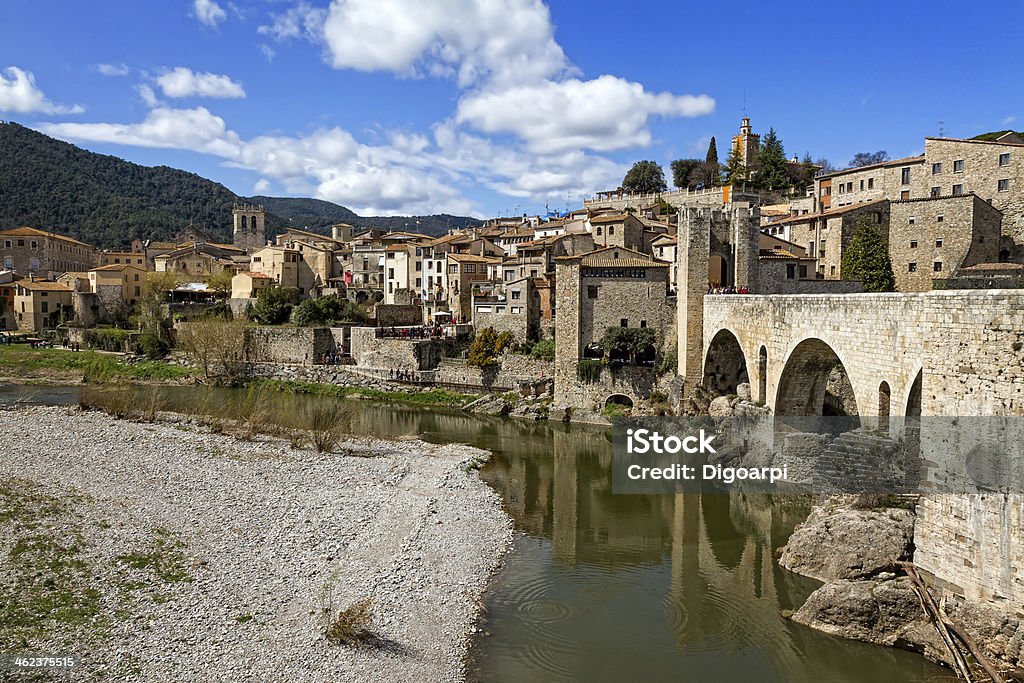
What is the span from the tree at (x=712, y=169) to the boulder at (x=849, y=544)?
151ft

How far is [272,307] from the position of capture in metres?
43.0

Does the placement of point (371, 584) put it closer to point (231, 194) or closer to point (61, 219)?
point (61, 219)

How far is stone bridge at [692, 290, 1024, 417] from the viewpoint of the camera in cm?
988

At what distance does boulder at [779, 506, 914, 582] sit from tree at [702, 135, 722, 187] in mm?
46045

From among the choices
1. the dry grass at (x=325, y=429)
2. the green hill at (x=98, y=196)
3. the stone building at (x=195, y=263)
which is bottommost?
the dry grass at (x=325, y=429)

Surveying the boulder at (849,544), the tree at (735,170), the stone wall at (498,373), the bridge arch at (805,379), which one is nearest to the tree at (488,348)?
the stone wall at (498,373)

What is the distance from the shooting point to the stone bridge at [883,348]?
988 cm

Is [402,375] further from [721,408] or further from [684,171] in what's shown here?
[684,171]

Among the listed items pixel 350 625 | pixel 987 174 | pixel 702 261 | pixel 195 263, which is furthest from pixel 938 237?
pixel 195 263

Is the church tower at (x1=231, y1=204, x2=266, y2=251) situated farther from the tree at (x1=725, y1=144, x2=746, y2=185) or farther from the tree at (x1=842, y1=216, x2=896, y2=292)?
the tree at (x1=842, y1=216, x2=896, y2=292)

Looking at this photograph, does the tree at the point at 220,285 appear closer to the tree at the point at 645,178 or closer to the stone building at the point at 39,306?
the stone building at the point at 39,306

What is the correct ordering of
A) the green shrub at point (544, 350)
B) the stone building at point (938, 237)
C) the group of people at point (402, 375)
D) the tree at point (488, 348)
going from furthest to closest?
the group of people at point (402, 375) < the tree at point (488, 348) < the green shrub at point (544, 350) < the stone building at point (938, 237)

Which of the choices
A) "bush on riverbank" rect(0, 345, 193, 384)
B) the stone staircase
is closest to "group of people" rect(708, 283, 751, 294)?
the stone staircase

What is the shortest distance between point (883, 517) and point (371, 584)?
9.14 meters
